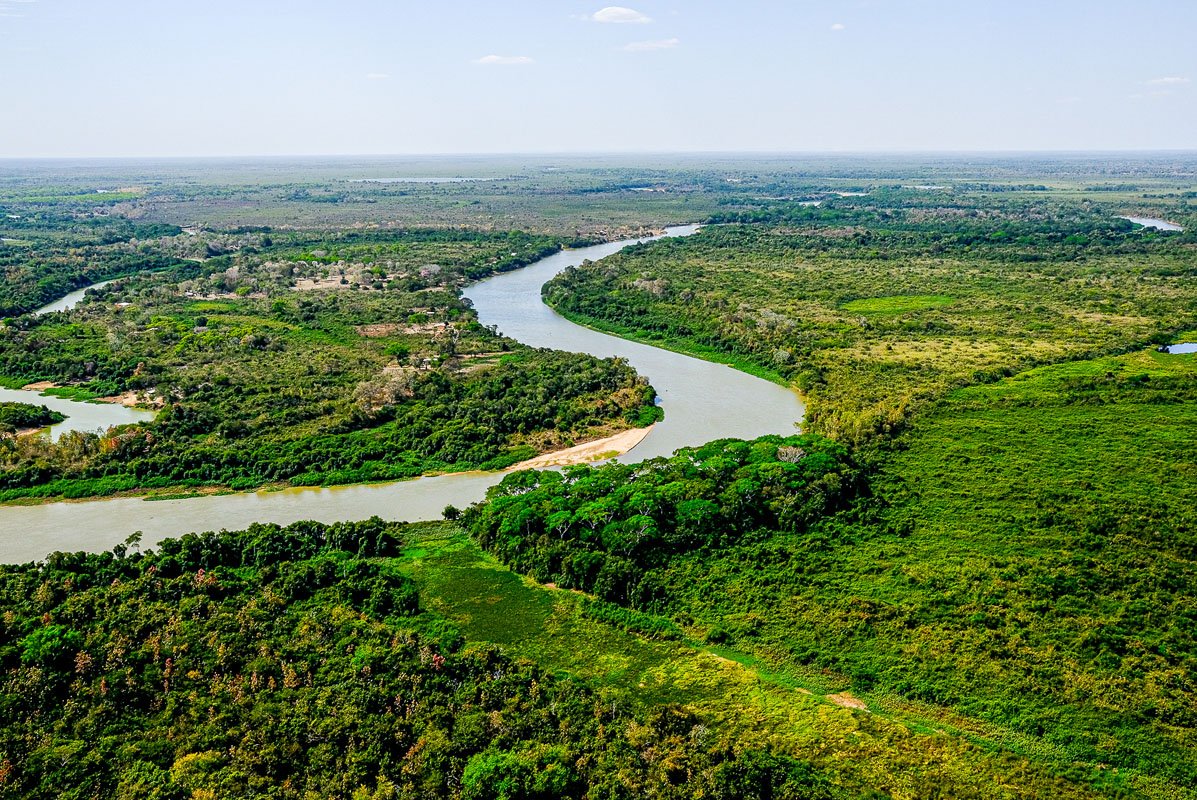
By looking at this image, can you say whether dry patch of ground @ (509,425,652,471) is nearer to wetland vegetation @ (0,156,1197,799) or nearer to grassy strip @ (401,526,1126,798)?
wetland vegetation @ (0,156,1197,799)

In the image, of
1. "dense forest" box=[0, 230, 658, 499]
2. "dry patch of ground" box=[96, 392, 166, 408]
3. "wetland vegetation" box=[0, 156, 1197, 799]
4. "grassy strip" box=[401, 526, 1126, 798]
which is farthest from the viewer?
"dry patch of ground" box=[96, 392, 166, 408]

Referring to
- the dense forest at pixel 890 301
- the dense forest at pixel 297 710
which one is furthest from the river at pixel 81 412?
the dense forest at pixel 890 301

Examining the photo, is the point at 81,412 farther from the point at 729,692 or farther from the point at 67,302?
the point at 67,302

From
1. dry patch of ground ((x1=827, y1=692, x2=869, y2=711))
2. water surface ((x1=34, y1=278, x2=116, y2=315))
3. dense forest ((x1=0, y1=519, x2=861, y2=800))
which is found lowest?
dry patch of ground ((x1=827, y1=692, x2=869, y2=711))

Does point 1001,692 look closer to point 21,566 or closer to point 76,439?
point 21,566

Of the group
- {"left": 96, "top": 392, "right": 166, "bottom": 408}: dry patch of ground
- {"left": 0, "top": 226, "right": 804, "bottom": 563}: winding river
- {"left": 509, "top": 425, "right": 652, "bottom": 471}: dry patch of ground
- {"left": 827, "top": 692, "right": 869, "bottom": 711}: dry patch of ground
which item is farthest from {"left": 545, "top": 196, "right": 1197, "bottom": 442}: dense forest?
{"left": 96, "top": 392, "right": 166, "bottom": 408}: dry patch of ground

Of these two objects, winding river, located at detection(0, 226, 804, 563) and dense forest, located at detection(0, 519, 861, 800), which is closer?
dense forest, located at detection(0, 519, 861, 800)

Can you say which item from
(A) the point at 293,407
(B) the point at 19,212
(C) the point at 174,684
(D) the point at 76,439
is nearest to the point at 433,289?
(A) the point at 293,407

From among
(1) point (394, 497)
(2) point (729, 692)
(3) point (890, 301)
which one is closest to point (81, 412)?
(1) point (394, 497)
